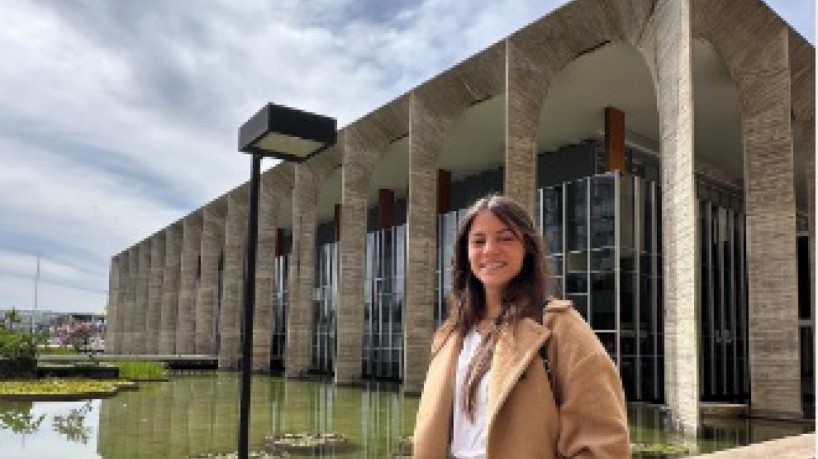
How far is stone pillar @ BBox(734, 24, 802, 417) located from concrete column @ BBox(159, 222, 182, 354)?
133 feet

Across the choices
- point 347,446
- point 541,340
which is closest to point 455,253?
point 541,340

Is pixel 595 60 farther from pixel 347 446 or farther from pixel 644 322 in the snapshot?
pixel 347 446

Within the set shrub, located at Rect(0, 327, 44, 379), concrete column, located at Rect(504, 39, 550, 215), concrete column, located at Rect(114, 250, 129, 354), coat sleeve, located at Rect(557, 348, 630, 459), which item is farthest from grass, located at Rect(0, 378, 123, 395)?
concrete column, located at Rect(114, 250, 129, 354)

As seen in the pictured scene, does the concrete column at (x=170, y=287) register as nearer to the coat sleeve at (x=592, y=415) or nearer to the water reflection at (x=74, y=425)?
the water reflection at (x=74, y=425)

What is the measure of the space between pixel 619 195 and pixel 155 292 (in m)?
41.5

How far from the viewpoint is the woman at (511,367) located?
1701mm

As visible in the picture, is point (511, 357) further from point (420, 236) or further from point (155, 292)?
point (155, 292)

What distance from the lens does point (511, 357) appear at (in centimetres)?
178

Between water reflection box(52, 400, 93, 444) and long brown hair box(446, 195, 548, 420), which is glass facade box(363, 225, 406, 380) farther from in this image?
long brown hair box(446, 195, 548, 420)

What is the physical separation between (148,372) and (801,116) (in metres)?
24.5

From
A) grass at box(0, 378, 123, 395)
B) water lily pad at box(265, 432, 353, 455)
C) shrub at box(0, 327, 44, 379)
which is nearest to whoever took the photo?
water lily pad at box(265, 432, 353, 455)

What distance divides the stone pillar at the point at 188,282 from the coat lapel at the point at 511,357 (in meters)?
46.3

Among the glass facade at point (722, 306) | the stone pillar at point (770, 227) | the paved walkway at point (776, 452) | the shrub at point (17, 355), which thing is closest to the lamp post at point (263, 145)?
the paved walkway at point (776, 452)

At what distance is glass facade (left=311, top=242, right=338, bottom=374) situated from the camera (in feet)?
128
